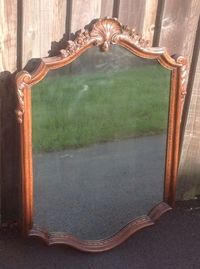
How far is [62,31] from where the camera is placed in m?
1.73

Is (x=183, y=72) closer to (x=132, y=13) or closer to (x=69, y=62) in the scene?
(x=132, y=13)

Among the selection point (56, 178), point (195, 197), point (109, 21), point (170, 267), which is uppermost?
point (109, 21)

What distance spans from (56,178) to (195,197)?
32.6 inches

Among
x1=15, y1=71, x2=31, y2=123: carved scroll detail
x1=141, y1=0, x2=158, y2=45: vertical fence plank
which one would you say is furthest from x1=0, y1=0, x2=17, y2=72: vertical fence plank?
x1=141, y1=0, x2=158, y2=45: vertical fence plank

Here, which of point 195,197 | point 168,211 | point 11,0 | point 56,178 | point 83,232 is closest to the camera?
point 11,0

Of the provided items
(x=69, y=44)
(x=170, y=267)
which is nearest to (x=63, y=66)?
(x=69, y=44)

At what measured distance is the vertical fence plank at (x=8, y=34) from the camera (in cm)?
162

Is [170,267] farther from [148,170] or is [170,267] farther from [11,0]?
[11,0]

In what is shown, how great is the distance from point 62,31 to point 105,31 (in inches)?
6.1

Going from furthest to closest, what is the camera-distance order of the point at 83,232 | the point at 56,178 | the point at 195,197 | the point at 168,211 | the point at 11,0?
the point at 195,197 → the point at 168,211 → the point at 83,232 → the point at 56,178 → the point at 11,0

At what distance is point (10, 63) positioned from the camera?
5.60 ft

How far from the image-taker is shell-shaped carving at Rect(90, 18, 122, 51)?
170 cm

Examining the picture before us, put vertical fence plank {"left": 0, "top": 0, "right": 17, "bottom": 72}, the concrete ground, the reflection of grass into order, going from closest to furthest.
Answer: vertical fence plank {"left": 0, "top": 0, "right": 17, "bottom": 72}, the reflection of grass, the concrete ground

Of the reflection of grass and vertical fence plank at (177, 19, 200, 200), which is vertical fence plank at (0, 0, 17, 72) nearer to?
the reflection of grass
